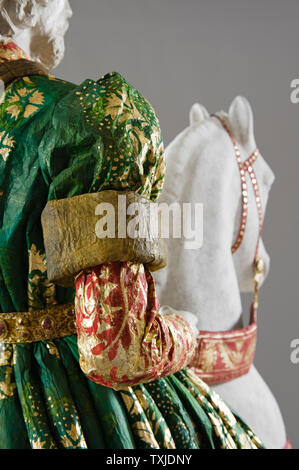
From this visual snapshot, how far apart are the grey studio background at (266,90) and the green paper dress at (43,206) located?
4.72ft

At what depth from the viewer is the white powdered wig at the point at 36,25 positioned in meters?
0.65

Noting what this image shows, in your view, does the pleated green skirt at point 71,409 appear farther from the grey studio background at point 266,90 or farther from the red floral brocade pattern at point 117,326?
the grey studio background at point 266,90

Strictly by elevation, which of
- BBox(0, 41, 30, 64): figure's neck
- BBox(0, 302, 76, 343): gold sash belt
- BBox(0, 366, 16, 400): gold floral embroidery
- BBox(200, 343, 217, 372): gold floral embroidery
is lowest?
BBox(200, 343, 217, 372): gold floral embroidery

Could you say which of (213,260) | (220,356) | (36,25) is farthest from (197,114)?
(36,25)

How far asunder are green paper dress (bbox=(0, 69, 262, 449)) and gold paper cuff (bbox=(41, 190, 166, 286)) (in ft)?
0.05

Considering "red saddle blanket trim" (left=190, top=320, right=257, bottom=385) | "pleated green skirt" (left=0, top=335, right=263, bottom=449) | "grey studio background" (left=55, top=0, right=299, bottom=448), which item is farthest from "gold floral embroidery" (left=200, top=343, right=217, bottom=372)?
"grey studio background" (left=55, top=0, right=299, bottom=448)

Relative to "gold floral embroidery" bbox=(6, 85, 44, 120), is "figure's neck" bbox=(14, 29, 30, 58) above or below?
above

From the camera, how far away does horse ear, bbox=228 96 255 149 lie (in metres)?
1.24

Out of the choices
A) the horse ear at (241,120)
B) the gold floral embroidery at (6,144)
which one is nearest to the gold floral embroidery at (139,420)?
the gold floral embroidery at (6,144)

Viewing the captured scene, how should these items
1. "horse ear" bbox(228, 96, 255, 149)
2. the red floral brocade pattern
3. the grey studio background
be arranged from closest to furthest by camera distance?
the red floral brocade pattern, "horse ear" bbox(228, 96, 255, 149), the grey studio background

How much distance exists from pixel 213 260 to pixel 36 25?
23.2 inches

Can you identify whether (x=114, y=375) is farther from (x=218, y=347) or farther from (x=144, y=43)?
(x=144, y=43)

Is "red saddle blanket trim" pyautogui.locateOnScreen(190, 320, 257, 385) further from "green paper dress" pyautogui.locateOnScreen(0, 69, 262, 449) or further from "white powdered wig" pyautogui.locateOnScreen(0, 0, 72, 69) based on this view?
"white powdered wig" pyautogui.locateOnScreen(0, 0, 72, 69)
